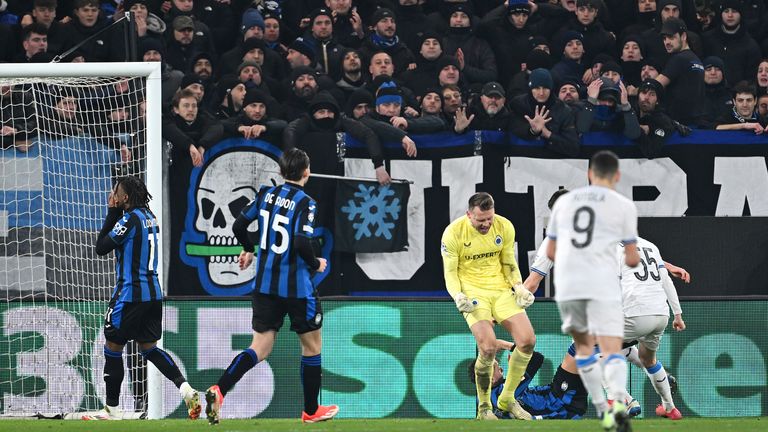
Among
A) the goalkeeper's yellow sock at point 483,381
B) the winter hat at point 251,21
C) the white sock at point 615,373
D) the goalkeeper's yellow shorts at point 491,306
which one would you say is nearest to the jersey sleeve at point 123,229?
the goalkeeper's yellow shorts at point 491,306

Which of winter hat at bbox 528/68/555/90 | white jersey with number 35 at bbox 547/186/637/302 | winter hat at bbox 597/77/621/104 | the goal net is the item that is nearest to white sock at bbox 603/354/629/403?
white jersey with number 35 at bbox 547/186/637/302

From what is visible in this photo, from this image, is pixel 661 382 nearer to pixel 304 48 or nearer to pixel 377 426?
pixel 377 426

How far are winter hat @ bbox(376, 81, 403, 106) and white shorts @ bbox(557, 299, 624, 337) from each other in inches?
282

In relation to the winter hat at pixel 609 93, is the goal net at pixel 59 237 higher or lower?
lower

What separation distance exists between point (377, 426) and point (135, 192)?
2.75 meters

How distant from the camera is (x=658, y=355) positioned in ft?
43.7

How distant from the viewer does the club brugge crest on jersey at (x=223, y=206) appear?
15.1 meters

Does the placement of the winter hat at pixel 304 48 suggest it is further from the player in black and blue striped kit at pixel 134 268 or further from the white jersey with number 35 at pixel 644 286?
the white jersey with number 35 at pixel 644 286

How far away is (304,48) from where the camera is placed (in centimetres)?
1634

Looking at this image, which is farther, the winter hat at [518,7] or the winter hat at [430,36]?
the winter hat at [518,7]

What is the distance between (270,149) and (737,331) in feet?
18.3

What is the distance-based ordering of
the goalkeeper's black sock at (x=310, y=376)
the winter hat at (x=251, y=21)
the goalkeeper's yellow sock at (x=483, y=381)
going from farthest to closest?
the winter hat at (x=251, y=21) → the goalkeeper's yellow sock at (x=483, y=381) → the goalkeeper's black sock at (x=310, y=376)

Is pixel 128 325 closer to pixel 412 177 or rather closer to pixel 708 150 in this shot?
pixel 412 177

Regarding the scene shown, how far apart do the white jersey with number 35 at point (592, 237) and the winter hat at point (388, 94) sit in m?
7.09
